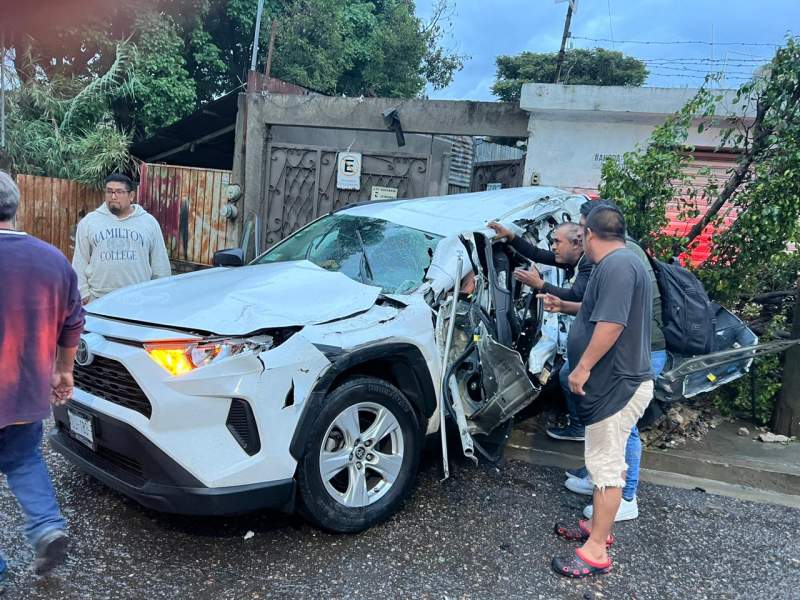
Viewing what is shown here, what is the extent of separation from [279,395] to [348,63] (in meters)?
18.4

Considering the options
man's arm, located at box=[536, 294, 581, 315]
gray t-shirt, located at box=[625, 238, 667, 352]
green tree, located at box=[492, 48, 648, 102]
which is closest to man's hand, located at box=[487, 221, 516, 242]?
man's arm, located at box=[536, 294, 581, 315]

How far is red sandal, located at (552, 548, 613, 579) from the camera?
9.27ft

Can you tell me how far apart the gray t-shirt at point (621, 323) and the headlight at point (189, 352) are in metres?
1.63

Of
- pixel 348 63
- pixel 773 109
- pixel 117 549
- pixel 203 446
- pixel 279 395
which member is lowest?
pixel 117 549

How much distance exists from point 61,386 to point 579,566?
8.33 ft

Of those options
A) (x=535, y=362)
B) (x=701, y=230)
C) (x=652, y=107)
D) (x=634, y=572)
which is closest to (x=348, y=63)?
(x=652, y=107)

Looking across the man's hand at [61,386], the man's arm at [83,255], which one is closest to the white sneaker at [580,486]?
the man's hand at [61,386]

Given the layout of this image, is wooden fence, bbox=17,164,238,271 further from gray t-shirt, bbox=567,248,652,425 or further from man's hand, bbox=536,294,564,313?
gray t-shirt, bbox=567,248,652,425

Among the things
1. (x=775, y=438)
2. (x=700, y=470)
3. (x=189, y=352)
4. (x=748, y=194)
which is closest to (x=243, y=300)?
(x=189, y=352)

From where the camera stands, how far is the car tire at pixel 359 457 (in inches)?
110

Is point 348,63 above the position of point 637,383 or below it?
above

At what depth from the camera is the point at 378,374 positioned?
319cm

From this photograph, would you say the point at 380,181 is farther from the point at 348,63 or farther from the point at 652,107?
the point at 348,63

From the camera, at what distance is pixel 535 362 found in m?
3.79
